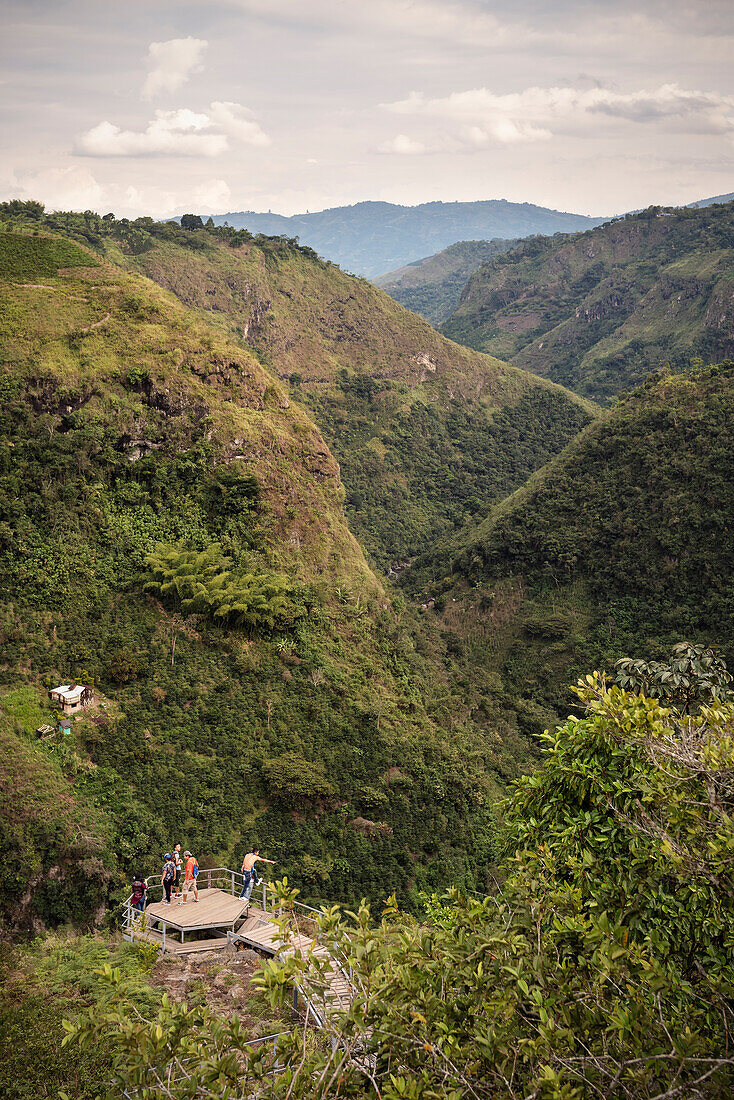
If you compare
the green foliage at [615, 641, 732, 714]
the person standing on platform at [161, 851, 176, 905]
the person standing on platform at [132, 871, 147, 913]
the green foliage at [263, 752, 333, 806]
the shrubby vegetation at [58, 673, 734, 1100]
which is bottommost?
the green foliage at [263, 752, 333, 806]

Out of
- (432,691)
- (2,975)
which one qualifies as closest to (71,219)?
(432,691)

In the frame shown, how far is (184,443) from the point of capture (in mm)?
27000

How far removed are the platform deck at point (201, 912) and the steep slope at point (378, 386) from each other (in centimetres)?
4269

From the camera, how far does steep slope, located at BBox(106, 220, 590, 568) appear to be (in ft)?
211

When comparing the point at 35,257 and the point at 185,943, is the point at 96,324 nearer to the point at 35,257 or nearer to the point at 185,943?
the point at 35,257

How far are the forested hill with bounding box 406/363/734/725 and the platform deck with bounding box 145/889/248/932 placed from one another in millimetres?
23533

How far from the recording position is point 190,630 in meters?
23.3

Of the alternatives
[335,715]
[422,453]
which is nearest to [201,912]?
[335,715]

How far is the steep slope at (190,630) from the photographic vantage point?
19141 mm

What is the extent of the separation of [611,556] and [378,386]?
1453 inches

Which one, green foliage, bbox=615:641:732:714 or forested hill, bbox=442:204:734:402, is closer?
green foliage, bbox=615:641:732:714

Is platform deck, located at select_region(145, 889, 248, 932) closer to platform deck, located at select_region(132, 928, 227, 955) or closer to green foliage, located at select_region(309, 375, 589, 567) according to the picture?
platform deck, located at select_region(132, 928, 227, 955)

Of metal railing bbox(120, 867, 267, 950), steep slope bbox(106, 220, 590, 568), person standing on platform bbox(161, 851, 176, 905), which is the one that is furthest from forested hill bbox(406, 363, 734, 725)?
person standing on platform bbox(161, 851, 176, 905)

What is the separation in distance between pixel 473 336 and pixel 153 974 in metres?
146
